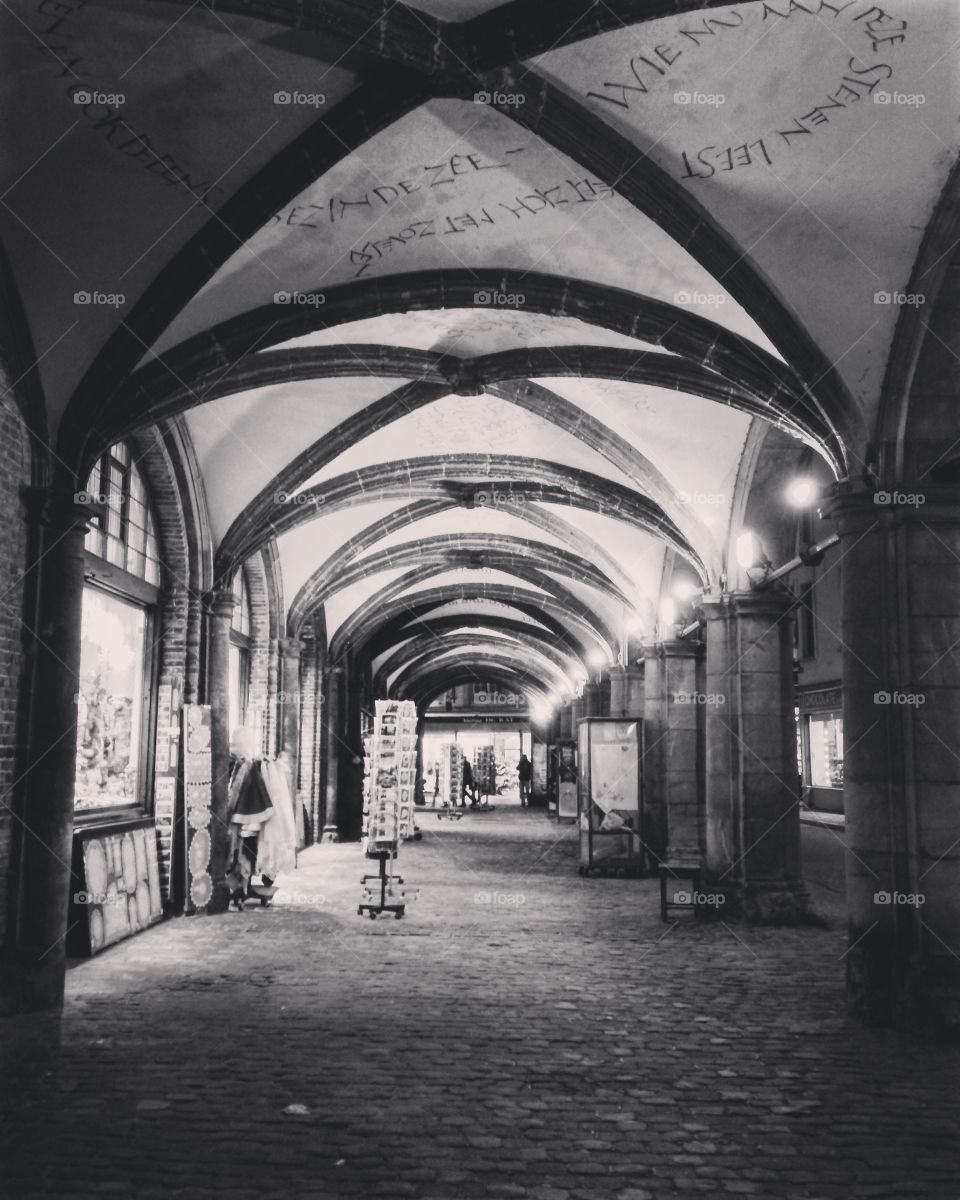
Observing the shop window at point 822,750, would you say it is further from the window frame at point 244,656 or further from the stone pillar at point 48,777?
the stone pillar at point 48,777

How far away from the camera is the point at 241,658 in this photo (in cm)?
1541

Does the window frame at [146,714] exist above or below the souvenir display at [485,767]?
above

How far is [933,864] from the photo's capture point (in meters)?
6.48

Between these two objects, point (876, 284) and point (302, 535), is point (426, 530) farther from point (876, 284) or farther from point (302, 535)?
point (876, 284)

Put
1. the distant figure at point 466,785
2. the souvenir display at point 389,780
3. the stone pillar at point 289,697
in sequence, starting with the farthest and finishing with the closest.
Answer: the distant figure at point 466,785 → the stone pillar at point 289,697 → the souvenir display at point 389,780

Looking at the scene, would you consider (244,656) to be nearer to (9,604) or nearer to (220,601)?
(220,601)

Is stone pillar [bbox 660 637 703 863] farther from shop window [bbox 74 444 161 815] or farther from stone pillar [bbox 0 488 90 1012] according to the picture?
stone pillar [bbox 0 488 90 1012]

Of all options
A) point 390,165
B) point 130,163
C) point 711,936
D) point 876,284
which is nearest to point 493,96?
point 390,165

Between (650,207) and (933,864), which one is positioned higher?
(650,207)

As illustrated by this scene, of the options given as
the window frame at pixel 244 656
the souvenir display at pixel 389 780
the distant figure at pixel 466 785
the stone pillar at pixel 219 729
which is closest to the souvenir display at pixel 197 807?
the stone pillar at pixel 219 729

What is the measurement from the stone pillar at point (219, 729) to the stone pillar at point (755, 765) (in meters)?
5.28

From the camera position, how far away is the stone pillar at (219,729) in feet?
35.9

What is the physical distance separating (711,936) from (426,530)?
980 centimetres

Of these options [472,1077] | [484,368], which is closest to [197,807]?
[484,368]
